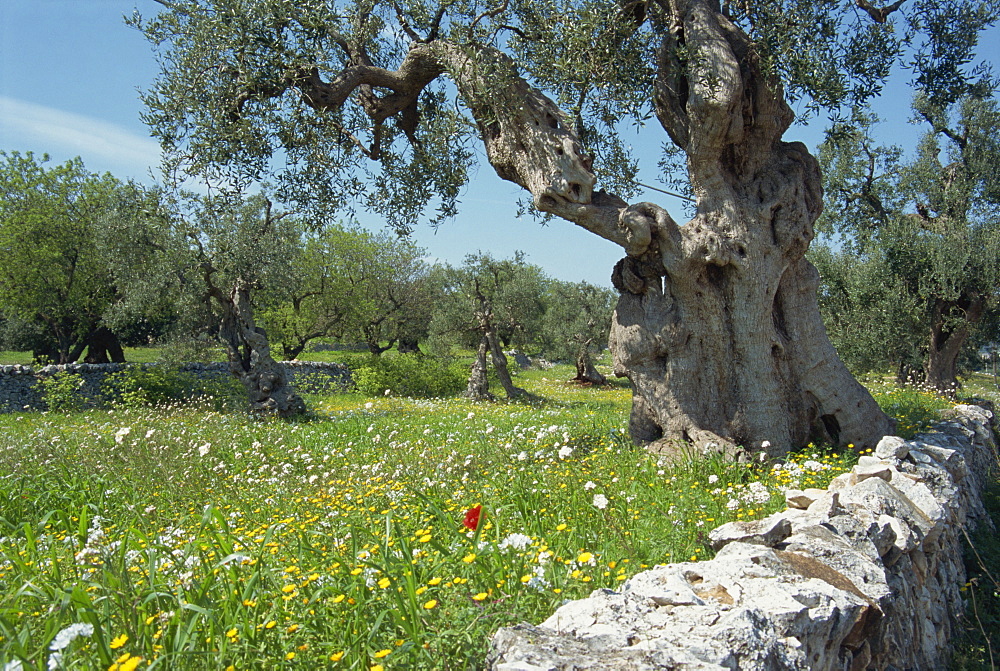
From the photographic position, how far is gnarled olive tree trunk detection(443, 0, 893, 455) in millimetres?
8820

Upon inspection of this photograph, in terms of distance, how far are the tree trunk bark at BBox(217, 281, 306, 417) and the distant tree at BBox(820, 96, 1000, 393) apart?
672 inches

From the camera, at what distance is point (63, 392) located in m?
19.5

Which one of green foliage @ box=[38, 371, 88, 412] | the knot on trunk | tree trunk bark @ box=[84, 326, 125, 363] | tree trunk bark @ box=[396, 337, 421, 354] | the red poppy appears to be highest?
the knot on trunk

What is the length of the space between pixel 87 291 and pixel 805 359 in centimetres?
3086

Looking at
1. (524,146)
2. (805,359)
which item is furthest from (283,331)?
(805,359)

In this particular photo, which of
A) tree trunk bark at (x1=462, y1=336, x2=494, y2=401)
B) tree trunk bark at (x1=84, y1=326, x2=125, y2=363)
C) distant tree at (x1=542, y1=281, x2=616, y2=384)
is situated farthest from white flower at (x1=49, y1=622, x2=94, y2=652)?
distant tree at (x1=542, y1=281, x2=616, y2=384)

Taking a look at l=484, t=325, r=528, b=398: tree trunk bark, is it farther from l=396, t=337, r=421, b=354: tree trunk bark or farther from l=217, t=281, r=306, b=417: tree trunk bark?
l=396, t=337, r=421, b=354: tree trunk bark

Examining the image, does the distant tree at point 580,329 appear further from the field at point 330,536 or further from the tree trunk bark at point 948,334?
the field at point 330,536

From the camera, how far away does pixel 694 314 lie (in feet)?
29.8

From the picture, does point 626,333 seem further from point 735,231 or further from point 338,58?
point 338,58

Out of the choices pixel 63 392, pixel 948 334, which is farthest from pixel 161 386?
pixel 948 334

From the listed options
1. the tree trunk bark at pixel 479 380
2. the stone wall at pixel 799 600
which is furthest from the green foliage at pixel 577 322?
the stone wall at pixel 799 600

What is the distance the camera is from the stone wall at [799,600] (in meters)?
2.73

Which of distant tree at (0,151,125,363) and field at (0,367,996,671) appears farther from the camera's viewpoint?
distant tree at (0,151,125,363)
